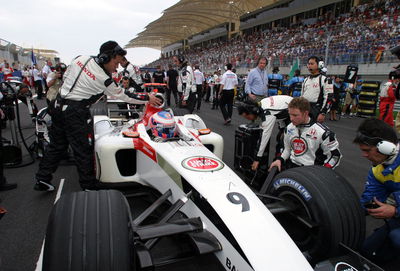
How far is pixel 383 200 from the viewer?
2.31 meters

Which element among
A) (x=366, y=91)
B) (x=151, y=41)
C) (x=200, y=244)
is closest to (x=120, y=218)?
(x=200, y=244)

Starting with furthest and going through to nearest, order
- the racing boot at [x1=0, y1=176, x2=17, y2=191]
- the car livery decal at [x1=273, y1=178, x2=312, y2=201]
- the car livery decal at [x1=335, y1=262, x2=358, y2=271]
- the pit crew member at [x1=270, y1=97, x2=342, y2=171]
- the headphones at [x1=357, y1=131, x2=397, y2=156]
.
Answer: the racing boot at [x1=0, y1=176, x2=17, y2=191] < the pit crew member at [x1=270, y1=97, x2=342, y2=171] < the car livery decal at [x1=273, y1=178, x2=312, y2=201] < the headphones at [x1=357, y1=131, x2=397, y2=156] < the car livery decal at [x1=335, y1=262, x2=358, y2=271]

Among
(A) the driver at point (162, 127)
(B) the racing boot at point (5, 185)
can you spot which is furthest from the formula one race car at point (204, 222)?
(B) the racing boot at point (5, 185)

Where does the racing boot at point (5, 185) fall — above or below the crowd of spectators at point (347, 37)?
below

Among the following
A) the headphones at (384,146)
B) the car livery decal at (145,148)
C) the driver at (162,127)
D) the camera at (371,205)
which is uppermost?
the headphones at (384,146)

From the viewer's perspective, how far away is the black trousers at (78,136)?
3.33 metres

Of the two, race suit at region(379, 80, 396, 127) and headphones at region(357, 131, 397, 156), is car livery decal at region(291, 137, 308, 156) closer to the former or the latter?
headphones at region(357, 131, 397, 156)

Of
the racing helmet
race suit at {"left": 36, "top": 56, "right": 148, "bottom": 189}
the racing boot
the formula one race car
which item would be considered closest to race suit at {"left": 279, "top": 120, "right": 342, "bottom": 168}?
the formula one race car

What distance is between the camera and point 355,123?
9922 millimetres

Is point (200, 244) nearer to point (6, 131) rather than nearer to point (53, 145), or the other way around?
point (53, 145)

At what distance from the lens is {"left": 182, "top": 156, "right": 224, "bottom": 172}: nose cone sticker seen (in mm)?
2378

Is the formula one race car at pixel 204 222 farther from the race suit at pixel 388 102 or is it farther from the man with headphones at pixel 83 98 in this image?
the race suit at pixel 388 102

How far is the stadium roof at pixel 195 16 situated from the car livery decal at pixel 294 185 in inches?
1361

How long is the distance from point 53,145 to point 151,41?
84.0m
